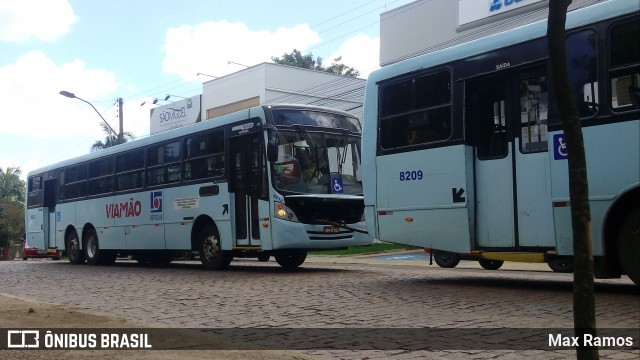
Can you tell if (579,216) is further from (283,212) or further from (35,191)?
(35,191)

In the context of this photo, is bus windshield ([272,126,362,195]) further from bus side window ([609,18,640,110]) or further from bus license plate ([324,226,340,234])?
bus side window ([609,18,640,110])

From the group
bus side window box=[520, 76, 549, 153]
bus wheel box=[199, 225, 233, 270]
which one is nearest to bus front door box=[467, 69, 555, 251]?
bus side window box=[520, 76, 549, 153]

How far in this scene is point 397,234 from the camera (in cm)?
1015

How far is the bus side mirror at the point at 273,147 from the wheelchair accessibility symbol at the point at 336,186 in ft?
4.11

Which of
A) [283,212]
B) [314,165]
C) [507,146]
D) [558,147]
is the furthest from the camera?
[314,165]

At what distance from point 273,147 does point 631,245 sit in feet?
23.7

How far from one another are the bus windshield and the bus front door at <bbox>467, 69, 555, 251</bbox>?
4577 millimetres

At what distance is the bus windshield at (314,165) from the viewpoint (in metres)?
13.2

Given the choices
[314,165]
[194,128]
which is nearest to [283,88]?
[194,128]

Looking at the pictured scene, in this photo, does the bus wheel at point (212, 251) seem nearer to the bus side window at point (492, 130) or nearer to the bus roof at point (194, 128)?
the bus roof at point (194, 128)

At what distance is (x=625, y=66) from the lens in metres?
7.53

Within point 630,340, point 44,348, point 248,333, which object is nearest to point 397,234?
point 248,333

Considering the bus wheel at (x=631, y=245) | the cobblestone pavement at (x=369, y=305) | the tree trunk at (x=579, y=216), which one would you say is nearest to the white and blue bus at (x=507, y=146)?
the bus wheel at (x=631, y=245)

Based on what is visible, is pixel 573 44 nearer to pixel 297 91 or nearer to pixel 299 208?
pixel 299 208
